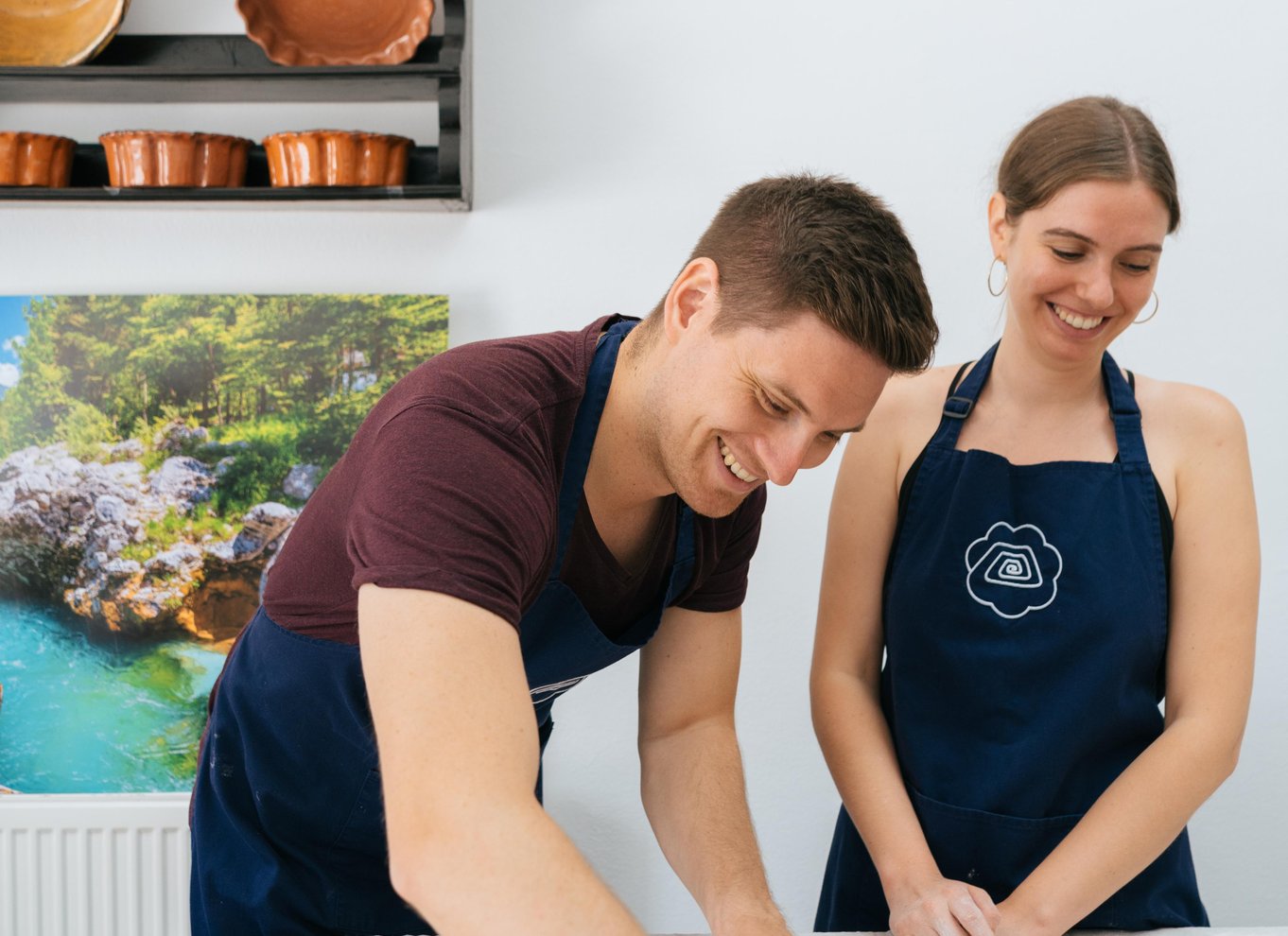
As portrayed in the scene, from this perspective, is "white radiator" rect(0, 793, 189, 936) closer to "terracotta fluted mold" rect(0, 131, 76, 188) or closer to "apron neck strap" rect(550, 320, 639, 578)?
"terracotta fluted mold" rect(0, 131, 76, 188)

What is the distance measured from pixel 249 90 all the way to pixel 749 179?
0.85 m

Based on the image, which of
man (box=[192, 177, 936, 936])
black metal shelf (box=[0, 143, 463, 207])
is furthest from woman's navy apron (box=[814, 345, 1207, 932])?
black metal shelf (box=[0, 143, 463, 207])

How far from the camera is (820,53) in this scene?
1988mm

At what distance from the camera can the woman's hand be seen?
1131 mm

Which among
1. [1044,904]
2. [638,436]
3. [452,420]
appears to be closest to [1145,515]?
[1044,904]

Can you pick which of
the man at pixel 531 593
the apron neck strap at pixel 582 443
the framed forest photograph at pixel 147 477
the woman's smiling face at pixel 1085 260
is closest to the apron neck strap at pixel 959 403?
the woman's smiling face at pixel 1085 260


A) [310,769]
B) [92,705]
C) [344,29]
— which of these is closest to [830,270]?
[310,769]

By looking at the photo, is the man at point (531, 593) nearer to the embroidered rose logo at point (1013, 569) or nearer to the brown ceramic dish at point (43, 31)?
the embroidered rose logo at point (1013, 569)

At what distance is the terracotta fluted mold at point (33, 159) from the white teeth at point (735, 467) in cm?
136

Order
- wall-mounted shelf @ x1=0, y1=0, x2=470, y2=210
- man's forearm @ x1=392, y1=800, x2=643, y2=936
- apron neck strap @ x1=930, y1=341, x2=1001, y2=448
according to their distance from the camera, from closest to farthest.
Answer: man's forearm @ x1=392, y1=800, x2=643, y2=936
apron neck strap @ x1=930, y1=341, x2=1001, y2=448
wall-mounted shelf @ x1=0, y1=0, x2=470, y2=210

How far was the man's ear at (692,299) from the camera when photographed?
3.19 feet

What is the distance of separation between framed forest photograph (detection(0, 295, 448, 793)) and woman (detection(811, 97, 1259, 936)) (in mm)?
965

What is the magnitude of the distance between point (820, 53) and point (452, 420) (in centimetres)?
140

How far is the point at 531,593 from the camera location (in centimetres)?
101
